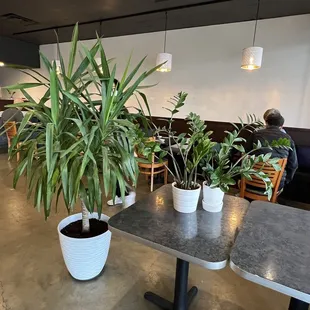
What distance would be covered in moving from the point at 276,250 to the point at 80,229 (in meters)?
1.47

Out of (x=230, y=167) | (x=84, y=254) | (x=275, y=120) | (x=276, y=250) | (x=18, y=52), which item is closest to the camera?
(x=276, y=250)

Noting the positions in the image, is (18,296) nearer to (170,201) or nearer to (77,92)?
(170,201)

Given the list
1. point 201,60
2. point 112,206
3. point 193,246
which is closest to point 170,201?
point 193,246

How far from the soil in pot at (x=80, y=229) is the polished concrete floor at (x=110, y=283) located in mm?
413

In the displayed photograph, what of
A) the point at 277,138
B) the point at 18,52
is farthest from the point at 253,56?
the point at 18,52

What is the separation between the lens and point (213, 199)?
4.85 ft

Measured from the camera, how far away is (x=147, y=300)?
6.06 ft

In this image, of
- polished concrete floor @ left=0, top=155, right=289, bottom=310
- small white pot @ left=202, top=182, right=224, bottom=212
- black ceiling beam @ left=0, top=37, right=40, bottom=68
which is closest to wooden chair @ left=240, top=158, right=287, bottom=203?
polished concrete floor @ left=0, top=155, right=289, bottom=310

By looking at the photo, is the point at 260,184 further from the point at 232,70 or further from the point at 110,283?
the point at 232,70

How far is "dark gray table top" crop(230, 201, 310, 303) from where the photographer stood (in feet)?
2.94

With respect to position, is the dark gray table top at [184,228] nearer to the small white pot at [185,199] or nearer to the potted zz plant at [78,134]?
the small white pot at [185,199]

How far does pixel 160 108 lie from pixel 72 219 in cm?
423

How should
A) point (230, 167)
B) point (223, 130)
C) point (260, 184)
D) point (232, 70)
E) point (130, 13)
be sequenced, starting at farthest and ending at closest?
1. point (223, 130)
2. point (232, 70)
3. point (130, 13)
4. point (260, 184)
5. point (230, 167)

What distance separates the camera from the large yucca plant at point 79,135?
1465 mm
